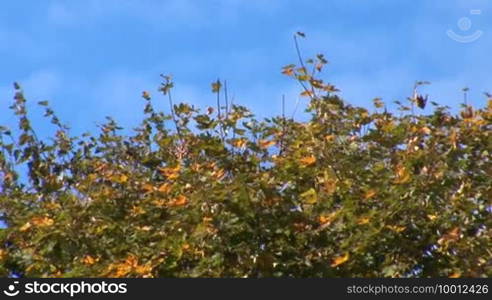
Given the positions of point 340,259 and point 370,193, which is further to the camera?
point 370,193

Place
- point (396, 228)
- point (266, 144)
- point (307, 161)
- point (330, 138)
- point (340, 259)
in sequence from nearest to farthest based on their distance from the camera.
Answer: point (340, 259)
point (396, 228)
point (307, 161)
point (330, 138)
point (266, 144)

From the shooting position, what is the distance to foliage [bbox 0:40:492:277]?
27.8 feet

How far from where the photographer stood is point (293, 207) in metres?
8.80

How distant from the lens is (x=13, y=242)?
390 inches

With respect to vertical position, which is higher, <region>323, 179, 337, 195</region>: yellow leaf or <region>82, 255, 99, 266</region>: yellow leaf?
<region>323, 179, 337, 195</region>: yellow leaf

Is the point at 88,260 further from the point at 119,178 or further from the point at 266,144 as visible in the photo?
the point at 266,144

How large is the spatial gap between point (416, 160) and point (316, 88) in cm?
130

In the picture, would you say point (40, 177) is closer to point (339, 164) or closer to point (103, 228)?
point (103, 228)

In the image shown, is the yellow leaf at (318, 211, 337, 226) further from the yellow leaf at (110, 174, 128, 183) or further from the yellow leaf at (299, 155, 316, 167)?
the yellow leaf at (110, 174, 128, 183)

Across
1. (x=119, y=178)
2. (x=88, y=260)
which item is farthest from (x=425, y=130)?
(x=88, y=260)

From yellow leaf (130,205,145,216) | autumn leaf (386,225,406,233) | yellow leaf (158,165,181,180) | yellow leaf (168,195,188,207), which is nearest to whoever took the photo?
autumn leaf (386,225,406,233)

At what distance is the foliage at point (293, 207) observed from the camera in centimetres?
848

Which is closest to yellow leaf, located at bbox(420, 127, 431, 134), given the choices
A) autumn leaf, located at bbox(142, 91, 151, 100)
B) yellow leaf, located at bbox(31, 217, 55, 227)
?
yellow leaf, located at bbox(31, 217, 55, 227)

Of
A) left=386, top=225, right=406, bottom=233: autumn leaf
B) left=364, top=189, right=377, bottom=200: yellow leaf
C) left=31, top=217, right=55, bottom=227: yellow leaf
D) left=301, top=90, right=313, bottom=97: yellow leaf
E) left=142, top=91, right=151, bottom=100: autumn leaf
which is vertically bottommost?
left=386, top=225, right=406, bottom=233: autumn leaf
